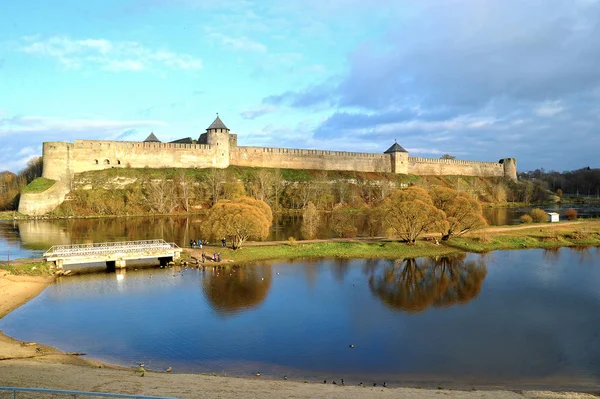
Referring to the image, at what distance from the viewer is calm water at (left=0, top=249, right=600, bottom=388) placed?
11.1 m

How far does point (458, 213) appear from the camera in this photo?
2830cm

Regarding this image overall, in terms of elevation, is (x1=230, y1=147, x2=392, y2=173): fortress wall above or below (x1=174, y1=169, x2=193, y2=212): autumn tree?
above

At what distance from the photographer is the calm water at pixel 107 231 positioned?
28.0 meters

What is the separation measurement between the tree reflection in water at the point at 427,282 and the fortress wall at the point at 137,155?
3884 centimetres

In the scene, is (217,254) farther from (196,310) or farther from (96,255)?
(196,310)

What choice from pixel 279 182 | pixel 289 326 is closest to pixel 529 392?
pixel 289 326

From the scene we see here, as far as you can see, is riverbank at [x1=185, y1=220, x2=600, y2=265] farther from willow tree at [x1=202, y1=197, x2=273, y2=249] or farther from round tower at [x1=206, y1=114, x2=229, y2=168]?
round tower at [x1=206, y1=114, x2=229, y2=168]

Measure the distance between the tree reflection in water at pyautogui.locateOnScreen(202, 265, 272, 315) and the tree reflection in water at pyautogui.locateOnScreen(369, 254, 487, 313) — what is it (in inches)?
182

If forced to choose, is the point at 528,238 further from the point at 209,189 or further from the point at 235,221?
the point at 209,189

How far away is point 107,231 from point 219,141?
87.6 feet

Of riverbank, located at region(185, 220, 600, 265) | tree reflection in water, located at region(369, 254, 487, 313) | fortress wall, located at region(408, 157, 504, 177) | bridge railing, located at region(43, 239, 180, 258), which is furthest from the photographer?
fortress wall, located at region(408, 157, 504, 177)

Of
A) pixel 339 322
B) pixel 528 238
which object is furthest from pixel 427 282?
pixel 528 238

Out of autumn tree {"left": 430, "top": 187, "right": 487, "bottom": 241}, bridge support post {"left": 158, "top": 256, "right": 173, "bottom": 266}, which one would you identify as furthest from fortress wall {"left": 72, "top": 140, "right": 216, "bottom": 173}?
autumn tree {"left": 430, "top": 187, "right": 487, "bottom": 241}

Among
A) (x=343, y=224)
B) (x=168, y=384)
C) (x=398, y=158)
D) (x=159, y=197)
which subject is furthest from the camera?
(x=398, y=158)
